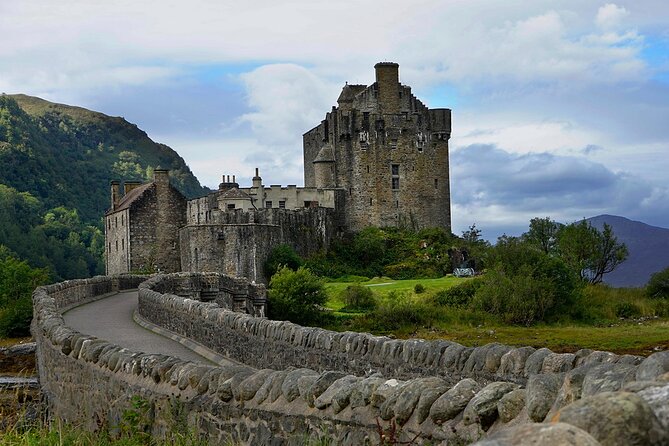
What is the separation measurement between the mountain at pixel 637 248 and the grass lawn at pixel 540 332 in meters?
19.9

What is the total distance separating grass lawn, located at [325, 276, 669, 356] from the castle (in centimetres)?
1366

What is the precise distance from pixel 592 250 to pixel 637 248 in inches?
1779

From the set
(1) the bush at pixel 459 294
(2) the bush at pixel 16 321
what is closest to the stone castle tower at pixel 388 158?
(1) the bush at pixel 459 294

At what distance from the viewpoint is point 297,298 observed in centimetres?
4719

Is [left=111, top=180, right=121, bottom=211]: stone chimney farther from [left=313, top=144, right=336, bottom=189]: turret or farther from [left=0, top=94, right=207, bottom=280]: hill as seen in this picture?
[left=313, top=144, right=336, bottom=189]: turret

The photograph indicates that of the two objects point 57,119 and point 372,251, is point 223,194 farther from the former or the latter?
point 57,119

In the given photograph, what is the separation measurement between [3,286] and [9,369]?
56.1 feet

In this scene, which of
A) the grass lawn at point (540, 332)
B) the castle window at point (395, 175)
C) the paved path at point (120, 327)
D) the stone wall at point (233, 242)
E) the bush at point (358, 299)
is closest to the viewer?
the paved path at point (120, 327)

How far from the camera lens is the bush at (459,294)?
50.2 m

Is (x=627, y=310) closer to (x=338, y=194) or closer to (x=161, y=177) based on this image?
(x=338, y=194)

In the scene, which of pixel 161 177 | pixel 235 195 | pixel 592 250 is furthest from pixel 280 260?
pixel 592 250

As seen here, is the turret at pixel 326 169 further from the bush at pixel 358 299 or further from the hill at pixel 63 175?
the bush at pixel 358 299

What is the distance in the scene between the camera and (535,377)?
5.76 metres

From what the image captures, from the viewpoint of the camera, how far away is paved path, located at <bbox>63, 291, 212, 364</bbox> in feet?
61.3
